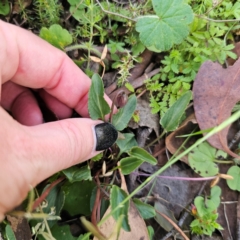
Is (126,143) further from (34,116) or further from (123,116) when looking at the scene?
(34,116)

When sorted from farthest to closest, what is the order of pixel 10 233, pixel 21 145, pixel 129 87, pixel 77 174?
pixel 129 87
pixel 77 174
pixel 10 233
pixel 21 145

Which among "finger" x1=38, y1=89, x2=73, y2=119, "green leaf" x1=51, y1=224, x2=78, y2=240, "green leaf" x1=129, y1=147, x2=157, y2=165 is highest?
"finger" x1=38, y1=89, x2=73, y2=119

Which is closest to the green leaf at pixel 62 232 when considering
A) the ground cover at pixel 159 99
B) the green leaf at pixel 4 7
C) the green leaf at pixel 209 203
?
the ground cover at pixel 159 99

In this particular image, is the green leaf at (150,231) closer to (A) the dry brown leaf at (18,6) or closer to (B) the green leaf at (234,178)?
(B) the green leaf at (234,178)

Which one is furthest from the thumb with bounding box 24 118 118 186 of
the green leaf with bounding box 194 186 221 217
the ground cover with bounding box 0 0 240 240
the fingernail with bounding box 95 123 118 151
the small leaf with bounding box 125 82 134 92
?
the green leaf with bounding box 194 186 221 217

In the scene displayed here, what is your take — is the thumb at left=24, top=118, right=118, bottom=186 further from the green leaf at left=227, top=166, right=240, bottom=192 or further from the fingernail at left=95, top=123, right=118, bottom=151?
the green leaf at left=227, top=166, right=240, bottom=192

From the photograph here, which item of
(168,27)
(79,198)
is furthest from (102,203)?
(168,27)
